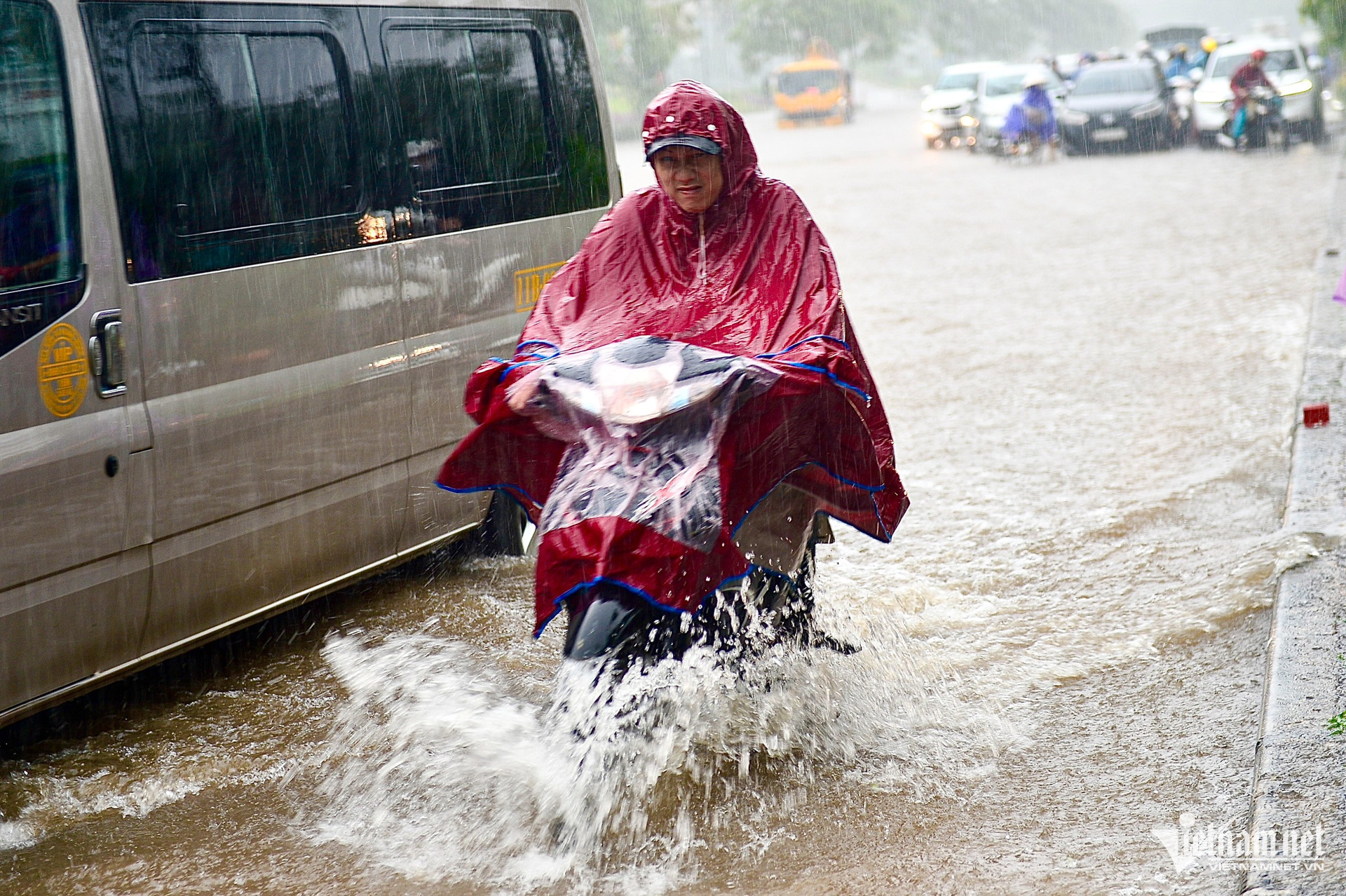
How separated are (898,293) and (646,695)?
9.92 metres

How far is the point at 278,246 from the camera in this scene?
4652 mm

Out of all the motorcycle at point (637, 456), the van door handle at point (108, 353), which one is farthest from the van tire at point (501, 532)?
the motorcycle at point (637, 456)

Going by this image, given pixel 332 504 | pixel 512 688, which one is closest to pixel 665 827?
pixel 512 688

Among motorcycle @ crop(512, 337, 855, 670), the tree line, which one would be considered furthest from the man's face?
the tree line

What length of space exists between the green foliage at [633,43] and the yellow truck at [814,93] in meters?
5.15

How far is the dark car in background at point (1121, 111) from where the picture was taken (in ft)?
87.7

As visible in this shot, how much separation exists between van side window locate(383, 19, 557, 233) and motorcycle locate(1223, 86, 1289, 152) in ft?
70.3

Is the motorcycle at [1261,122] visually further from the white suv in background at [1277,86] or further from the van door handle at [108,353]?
the van door handle at [108,353]

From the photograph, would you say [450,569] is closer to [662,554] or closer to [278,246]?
[278,246]

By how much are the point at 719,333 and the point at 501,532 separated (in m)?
2.35

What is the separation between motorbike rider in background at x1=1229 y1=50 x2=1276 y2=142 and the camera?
24156 millimetres

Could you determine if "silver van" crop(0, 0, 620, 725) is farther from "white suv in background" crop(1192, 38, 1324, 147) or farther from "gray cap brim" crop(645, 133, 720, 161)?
"white suv in background" crop(1192, 38, 1324, 147)

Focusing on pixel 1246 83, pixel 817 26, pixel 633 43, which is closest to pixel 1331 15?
pixel 1246 83

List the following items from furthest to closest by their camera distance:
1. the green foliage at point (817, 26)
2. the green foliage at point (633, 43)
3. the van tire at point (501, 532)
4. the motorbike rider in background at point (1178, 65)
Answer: the green foliage at point (817, 26) → the green foliage at point (633, 43) → the motorbike rider in background at point (1178, 65) → the van tire at point (501, 532)
